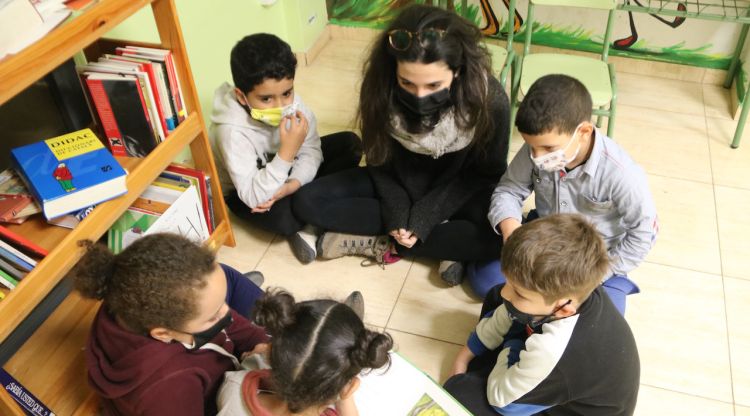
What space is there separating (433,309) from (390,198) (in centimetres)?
38

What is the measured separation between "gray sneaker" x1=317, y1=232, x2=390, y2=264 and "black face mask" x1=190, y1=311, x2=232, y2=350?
2.27 ft

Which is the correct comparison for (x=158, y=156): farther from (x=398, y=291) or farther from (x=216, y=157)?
(x=398, y=291)

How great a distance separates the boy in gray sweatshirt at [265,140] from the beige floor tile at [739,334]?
4.28 feet

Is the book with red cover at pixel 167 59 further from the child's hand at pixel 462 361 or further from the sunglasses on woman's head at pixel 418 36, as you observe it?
the child's hand at pixel 462 361

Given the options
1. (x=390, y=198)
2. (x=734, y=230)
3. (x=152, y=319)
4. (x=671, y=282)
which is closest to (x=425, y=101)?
(x=390, y=198)

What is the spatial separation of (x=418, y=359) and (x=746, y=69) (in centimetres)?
207

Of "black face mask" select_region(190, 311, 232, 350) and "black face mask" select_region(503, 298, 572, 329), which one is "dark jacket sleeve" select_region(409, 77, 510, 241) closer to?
"black face mask" select_region(503, 298, 572, 329)

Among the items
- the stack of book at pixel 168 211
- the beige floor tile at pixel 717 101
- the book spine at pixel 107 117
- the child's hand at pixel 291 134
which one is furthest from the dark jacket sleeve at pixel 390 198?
the beige floor tile at pixel 717 101

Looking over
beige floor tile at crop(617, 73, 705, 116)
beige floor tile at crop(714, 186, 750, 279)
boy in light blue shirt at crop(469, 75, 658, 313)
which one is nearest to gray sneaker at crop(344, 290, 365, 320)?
boy in light blue shirt at crop(469, 75, 658, 313)

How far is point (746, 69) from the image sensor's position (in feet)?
8.33

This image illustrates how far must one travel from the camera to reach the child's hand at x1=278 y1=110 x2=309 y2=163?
5.77 feet

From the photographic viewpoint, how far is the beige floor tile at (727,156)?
87.3 inches

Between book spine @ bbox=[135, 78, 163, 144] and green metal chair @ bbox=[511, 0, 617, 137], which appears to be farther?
green metal chair @ bbox=[511, 0, 617, 137]

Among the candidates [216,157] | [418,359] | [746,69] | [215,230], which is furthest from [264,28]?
[746,69]
